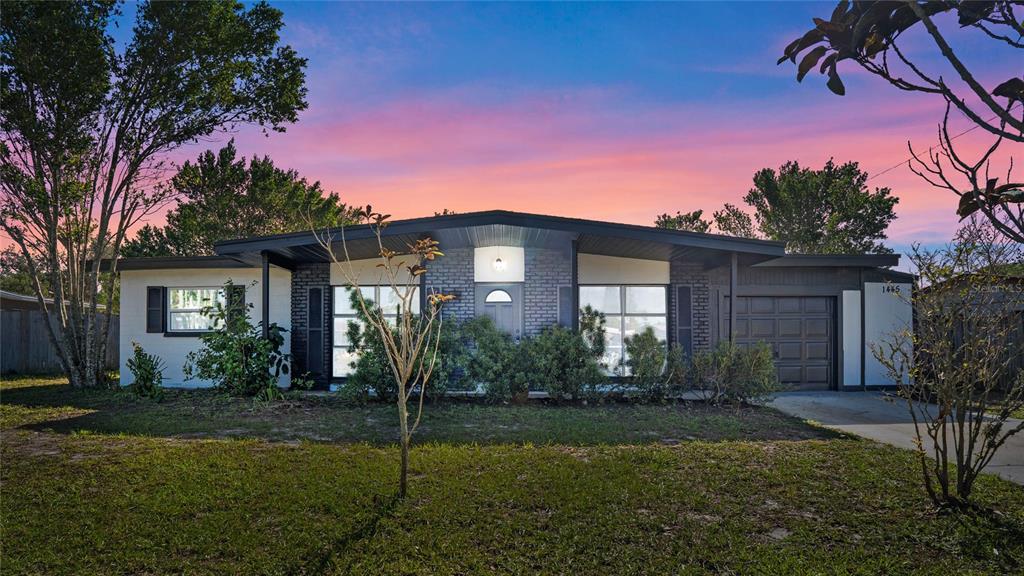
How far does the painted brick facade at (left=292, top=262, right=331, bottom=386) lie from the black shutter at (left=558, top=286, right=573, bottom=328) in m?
4.61

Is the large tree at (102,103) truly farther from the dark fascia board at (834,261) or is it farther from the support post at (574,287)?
the dark fascia board at (834,261)

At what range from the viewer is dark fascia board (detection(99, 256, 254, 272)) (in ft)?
38.9

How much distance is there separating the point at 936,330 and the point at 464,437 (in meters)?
4.53

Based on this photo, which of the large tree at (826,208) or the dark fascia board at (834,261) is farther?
the large tree at (826,208)

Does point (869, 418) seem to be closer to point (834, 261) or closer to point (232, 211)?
point (834, 261)

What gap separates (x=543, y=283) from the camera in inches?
423

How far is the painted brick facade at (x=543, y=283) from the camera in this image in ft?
35.0

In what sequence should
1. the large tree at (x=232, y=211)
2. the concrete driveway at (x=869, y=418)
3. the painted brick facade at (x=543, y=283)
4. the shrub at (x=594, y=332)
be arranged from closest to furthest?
the concrete driveway at (x=869, y=418), the shrub at (x=594, y=332), the painted brick facade at (x=543, y=283), the large tree at (x=232, y=211)

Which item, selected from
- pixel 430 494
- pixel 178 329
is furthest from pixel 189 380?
pixel 430 494

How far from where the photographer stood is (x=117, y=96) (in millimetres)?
11070

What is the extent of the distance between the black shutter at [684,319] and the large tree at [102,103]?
9.19m

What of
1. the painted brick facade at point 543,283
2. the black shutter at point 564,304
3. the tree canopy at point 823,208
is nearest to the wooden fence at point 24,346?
the painted brick facade at point 543,283

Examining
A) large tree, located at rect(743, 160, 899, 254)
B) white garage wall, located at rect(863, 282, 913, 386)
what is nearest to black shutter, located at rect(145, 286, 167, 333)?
white garage wall, located at rect(863, 282, 913, 386)

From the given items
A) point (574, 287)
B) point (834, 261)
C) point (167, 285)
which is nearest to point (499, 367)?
point (574, 287)
